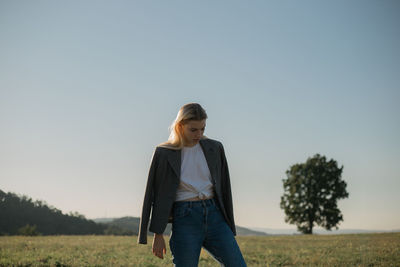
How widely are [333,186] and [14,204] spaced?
32014 mm

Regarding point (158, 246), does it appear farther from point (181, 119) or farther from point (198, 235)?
point (181, 119)

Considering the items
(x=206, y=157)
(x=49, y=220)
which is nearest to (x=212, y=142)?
(x=206, y=157)

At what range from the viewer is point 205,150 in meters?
4.36

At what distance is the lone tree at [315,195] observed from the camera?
133ft

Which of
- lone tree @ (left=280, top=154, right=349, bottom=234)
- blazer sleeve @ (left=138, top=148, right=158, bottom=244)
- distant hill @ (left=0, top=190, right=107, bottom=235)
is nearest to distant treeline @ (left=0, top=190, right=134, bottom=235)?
distant hill @ (left=0, top=190, right=107, bottom=235)

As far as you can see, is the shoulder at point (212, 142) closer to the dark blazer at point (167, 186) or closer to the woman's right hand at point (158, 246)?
the dark blazer at point (167, 186)

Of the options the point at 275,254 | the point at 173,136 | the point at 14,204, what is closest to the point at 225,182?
the point at 173,136

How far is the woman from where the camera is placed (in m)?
4.05

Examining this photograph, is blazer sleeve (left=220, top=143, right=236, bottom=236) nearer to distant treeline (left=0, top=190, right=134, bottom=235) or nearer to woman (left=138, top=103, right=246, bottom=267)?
woman (left=138, top=103, right=246, bottom=267)

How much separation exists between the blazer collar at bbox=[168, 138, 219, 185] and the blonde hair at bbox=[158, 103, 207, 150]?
0.08 m

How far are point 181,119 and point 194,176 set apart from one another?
66 centimetres

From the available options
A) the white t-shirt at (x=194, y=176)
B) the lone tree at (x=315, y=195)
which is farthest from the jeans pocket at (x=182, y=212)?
the lone tree at (x=315, y=195)

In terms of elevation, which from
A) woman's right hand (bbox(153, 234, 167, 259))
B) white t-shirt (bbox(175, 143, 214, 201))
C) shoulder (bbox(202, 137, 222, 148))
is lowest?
woman's right hand (bbox(153, 234, 167, 259))

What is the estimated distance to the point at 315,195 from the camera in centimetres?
4119
